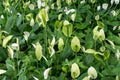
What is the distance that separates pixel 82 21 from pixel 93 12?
0.50ft

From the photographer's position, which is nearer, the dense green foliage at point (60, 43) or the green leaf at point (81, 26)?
the dense green foliage at point (60, 43)

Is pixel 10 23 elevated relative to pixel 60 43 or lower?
elevated

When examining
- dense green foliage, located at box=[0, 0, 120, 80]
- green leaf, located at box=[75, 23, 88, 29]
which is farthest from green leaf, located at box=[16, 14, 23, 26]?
green leaf, located at box=[75, 23, 88, 29]

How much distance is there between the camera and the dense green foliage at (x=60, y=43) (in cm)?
149

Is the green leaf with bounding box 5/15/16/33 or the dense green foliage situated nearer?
the dense green foliage

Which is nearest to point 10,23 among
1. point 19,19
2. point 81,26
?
point 19,19

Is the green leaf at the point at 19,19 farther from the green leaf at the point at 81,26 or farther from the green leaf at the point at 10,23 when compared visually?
the green leaf at the point at 81,26

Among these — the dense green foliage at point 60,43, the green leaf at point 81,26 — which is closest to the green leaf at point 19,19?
the dense green foliage at point 60,43

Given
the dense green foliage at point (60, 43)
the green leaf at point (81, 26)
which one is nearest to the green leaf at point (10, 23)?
the dense green foliage at point (60, 43)

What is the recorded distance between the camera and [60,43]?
1602 millimetres

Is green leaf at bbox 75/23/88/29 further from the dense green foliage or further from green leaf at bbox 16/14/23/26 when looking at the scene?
green leaf at bbox 16/14/23/26

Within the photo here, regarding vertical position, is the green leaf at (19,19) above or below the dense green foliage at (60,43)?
above

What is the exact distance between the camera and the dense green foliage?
1.49 metres

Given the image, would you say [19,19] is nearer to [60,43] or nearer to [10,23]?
[10,23]
